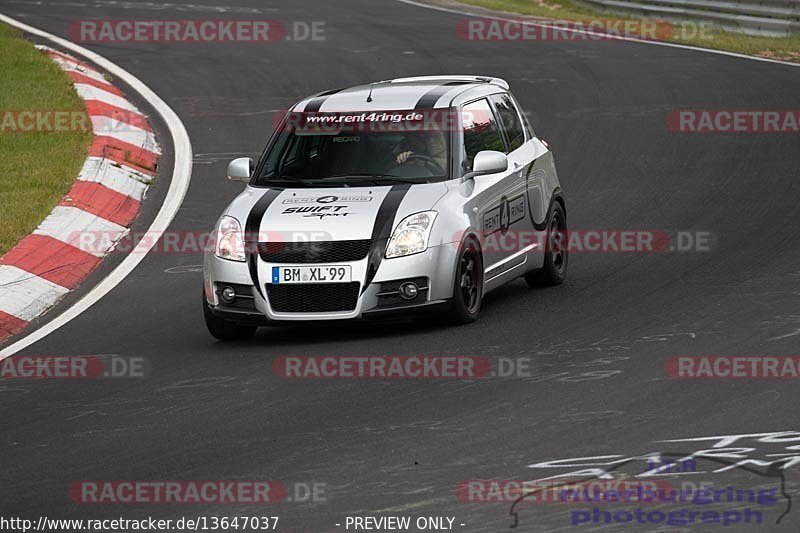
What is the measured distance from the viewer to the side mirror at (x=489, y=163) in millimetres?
10484

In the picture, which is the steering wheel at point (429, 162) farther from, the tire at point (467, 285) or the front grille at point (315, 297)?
the front grille at point (315, 297)

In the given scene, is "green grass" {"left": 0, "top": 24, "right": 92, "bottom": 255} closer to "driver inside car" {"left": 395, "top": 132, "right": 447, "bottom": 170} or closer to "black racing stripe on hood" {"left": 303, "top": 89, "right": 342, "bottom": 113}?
"black racing stripe on hood" {"left": 303, "top": 89, "right": 342, "bottom": 113}

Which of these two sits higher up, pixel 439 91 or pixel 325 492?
pixel 439 91

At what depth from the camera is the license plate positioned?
9.89 meters

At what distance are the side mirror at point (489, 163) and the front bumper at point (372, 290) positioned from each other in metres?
0.66

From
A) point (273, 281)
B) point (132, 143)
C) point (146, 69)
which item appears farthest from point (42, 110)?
point (273, 281)

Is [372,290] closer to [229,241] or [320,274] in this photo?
[320,274]

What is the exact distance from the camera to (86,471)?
7.34 metres

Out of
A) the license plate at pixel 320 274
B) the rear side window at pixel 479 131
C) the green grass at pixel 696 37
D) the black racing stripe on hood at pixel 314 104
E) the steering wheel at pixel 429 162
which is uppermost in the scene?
the black racing stripe on hood at pixel 314 104

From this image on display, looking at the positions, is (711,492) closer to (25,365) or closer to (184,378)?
(184,378)

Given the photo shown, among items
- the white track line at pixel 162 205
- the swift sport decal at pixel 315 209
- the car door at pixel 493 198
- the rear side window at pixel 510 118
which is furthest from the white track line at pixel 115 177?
the swift sport decal at pixel 315 209

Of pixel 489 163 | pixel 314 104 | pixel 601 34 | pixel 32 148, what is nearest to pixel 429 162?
pixel 489 163

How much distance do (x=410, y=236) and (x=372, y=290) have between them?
437 mm

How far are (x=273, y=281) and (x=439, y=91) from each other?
89.3 inches
